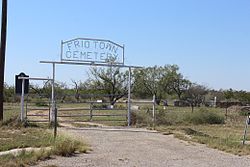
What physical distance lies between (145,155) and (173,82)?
7296 centimetres

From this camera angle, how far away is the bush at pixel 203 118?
2819 centimetres

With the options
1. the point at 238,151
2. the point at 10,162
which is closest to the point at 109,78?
the point at 238,151

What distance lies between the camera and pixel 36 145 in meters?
14.4

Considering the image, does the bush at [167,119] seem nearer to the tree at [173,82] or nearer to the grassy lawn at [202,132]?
the grassy lawn at [202,132]

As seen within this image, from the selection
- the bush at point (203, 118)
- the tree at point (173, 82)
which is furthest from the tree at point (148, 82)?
the bush at point (203, 118)

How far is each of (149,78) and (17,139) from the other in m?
65.7

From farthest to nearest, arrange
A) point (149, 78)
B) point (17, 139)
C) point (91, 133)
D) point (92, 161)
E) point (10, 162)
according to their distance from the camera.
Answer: point (149, 78) → point (91, 133) → point (17, 139) → point (92, 161) → point (10, 162)

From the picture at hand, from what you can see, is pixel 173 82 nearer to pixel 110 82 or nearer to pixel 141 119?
pixel 110 82

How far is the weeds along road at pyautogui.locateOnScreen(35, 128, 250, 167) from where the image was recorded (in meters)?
12.4

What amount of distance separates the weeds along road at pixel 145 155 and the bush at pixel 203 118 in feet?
31.9

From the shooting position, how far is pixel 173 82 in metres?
86.3

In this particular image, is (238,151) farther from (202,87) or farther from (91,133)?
(202,87)

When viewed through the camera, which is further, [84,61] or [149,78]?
[149,78]

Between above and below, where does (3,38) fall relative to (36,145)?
above
